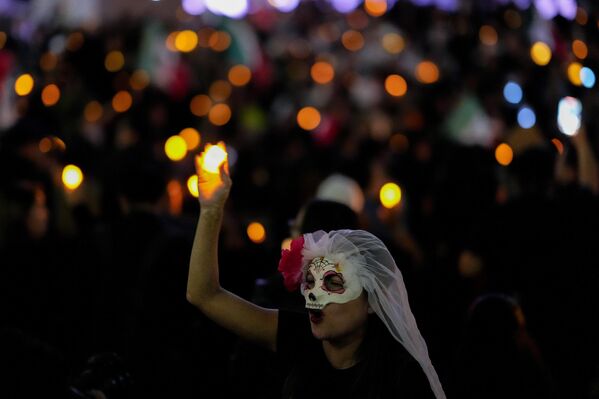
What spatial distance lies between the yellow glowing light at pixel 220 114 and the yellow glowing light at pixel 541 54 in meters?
4.10

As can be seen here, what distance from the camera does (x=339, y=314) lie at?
12.3 ft

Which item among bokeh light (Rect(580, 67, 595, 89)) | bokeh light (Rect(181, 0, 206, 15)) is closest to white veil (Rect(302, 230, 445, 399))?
bokeh light (Rect(580, 67, 595, 89))

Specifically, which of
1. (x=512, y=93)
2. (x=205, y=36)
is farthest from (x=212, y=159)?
(x=205, y=36)

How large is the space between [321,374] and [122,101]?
31.2 feet

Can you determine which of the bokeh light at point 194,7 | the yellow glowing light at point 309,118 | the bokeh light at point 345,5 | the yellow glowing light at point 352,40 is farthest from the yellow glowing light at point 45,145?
the bokeh light at point 345,5

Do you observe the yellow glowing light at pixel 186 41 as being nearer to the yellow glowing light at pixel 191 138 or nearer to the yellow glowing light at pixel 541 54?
the yellow glowing light at pixel 191 138

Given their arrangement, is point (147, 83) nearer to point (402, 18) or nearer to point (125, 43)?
point (125, 43)

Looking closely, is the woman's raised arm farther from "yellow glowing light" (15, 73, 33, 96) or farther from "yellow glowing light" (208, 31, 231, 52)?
"yellow glowing light" (208, 31, 231, 52)

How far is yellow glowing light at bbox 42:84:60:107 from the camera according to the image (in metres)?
12.1

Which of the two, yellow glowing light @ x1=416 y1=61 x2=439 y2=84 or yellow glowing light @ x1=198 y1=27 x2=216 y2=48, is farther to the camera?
yellow glowing light @ x1=198 y1=27 x2=216 y2=48

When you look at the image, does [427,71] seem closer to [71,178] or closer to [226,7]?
[226,7]

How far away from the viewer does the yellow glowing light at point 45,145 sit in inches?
326

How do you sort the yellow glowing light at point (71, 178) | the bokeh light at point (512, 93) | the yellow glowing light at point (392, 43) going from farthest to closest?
the yellow glowing light at point (392, 43)
the bokeh light at point (512, 93)
the yellow glowing light at point (71, 178)

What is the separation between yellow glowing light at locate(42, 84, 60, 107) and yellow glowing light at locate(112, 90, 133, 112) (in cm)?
73
